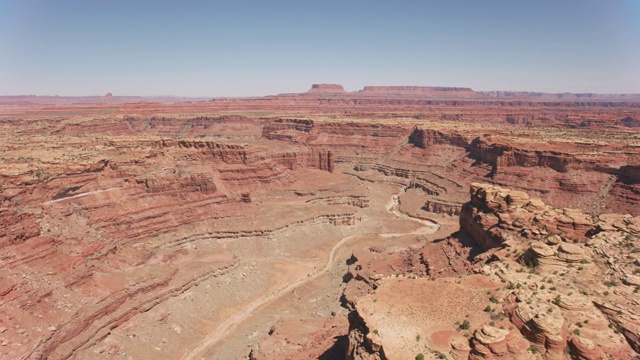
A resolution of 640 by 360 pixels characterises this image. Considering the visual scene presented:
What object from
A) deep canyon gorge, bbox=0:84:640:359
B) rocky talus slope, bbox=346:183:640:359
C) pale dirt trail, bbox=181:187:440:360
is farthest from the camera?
pale dirt trail, bbox=181:187:440:360

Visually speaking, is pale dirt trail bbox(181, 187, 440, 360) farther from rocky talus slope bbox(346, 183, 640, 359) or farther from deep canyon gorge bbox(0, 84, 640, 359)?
rocky talus slope bbox(346, 183, 640, 359)

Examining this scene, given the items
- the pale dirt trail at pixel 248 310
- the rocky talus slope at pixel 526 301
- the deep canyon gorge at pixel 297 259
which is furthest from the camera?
the pale dirt trail at pixel 248 310

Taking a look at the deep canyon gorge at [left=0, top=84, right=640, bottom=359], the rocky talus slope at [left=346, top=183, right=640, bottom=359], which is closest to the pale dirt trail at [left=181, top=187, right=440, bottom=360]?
the deep canyon gorge at [left=0, top=84, right=640, bottom=359]

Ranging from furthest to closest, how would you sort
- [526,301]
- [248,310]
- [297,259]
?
1. [297,259]
2. [248,310]
3. [526,301]

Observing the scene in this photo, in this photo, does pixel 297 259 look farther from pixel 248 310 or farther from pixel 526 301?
pixel 526 301

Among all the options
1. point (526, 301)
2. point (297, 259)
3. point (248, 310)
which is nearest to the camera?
point (526, 301)

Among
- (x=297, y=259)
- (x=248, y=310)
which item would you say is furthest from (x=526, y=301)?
(x=297, y=259)

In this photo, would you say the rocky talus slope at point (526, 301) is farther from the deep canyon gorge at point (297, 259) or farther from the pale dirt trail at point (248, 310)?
the pale dirt trail at point (248, 310)

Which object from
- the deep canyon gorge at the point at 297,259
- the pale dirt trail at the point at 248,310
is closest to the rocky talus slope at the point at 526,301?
the deep canyon gorge at the point at 297,259

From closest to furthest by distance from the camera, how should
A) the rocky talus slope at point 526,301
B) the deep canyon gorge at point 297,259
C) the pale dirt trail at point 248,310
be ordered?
the rocky talus slope at point 526,301 → the deep canyon gorge at point 297,259 → the pale dirt trail at point 248,310
